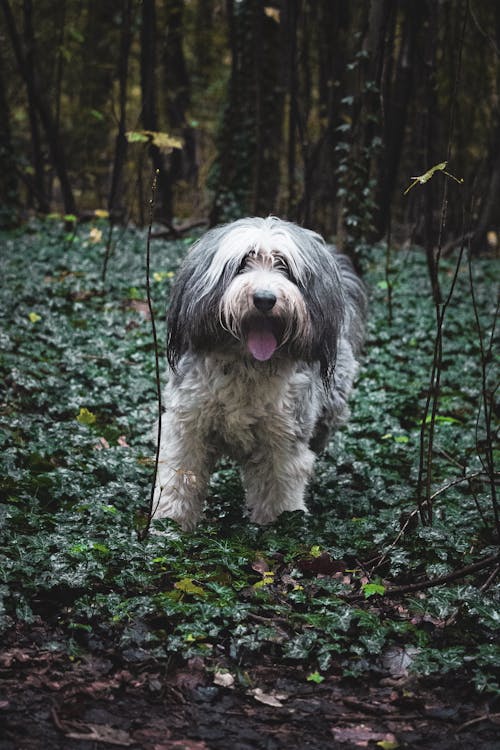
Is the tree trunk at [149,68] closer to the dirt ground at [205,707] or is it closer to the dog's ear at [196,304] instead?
the dog's ear at [196,304]

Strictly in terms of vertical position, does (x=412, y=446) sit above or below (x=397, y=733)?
above

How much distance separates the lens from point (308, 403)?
4172 millimetres

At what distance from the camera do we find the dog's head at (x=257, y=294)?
11.8ft

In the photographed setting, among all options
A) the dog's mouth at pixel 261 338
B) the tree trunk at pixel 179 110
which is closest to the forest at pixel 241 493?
the dog's mouth at pixel 261 338

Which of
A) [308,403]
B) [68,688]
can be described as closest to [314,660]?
[68,688]

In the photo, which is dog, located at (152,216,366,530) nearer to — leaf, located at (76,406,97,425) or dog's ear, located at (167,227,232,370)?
dog's ear, located at (167,227,232,370)

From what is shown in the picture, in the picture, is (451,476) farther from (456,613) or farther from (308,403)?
(456,613)

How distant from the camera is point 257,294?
3520 millimetres

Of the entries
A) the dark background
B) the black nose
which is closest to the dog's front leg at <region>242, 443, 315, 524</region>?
the black nose

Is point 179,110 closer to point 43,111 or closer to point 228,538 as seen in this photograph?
point 43,111

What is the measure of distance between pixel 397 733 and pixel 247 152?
932 centimetres

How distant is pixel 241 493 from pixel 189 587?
1693mm

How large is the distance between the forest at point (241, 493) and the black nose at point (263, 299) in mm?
509

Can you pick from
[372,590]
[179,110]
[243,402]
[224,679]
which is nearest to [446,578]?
[372,590]
